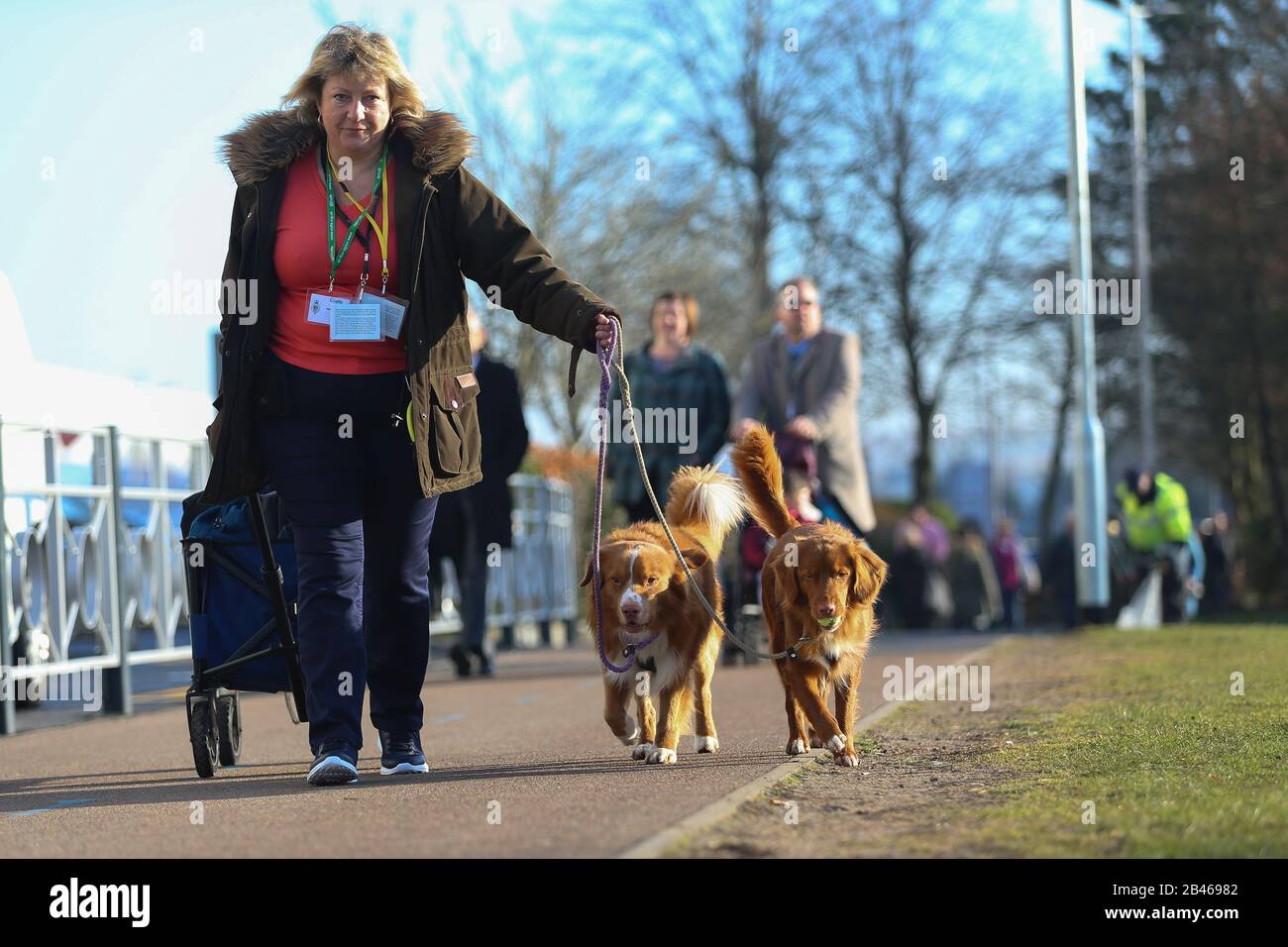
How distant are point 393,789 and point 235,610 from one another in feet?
4.12

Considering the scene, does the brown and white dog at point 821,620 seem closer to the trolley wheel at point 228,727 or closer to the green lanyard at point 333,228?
the green lanyard at point 333,228

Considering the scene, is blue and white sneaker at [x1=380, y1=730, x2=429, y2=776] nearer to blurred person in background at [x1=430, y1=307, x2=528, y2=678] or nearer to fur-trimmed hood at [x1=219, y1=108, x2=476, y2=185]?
fur-trimmed hood at [x1=219, y1=108, x2=476, y2=185]

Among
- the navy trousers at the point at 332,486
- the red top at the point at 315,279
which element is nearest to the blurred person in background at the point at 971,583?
the navy trousers at the point at 332,486

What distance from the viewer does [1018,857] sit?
443 cm

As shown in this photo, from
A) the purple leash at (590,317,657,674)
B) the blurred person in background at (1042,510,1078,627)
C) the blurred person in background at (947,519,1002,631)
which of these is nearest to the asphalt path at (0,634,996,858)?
the purple leash at (590,317,657,674)

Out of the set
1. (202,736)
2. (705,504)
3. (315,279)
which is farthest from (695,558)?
(202,736)

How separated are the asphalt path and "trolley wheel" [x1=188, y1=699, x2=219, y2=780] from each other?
0.28 ft

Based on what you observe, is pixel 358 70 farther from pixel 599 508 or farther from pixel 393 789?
pixel 393 789

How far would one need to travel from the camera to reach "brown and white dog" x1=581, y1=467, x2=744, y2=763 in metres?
6.79

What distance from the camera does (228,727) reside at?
24.0 feet

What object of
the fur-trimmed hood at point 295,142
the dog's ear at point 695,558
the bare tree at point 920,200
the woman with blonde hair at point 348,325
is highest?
the bare tree at point 920,200

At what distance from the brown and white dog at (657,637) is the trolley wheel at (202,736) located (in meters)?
1.55

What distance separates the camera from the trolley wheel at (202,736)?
6.91 meters

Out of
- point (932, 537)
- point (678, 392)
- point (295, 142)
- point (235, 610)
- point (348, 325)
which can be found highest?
point (295, 142)
